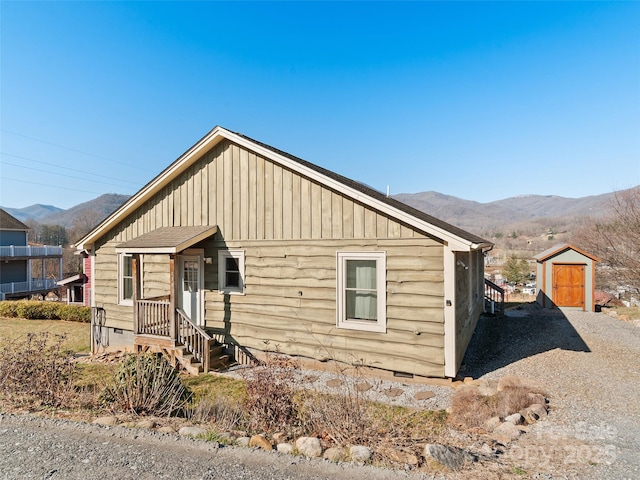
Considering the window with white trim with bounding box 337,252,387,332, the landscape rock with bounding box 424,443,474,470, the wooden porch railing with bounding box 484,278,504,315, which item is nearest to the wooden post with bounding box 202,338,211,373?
the window with white trim with bounding box 337,252,387,332

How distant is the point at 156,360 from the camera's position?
20.8ft

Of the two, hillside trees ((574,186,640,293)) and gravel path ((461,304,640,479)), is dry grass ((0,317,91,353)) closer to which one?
gravel path ((461,304,640,479))

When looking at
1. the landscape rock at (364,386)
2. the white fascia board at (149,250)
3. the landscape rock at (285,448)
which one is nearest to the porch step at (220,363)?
the white fascia board at (149,250)

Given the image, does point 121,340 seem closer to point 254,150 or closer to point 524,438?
point 254,150

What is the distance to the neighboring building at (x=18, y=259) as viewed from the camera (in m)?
29.7

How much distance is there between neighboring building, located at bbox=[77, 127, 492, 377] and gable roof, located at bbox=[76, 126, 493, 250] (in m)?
0.04

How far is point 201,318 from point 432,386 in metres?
6.43

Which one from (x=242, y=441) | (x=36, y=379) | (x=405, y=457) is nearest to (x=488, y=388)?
(x=405, y=457)

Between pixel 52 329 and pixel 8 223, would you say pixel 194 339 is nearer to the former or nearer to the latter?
pixel 52 329

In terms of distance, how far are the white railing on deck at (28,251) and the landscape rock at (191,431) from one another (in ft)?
112

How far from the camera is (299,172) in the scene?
897 centimetres

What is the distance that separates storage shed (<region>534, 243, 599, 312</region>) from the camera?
51.9ft

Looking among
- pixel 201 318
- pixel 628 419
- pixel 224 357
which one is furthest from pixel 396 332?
pixel 201 318

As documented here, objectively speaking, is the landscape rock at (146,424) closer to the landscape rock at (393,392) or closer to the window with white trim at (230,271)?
the landscape rock at (393,392)
